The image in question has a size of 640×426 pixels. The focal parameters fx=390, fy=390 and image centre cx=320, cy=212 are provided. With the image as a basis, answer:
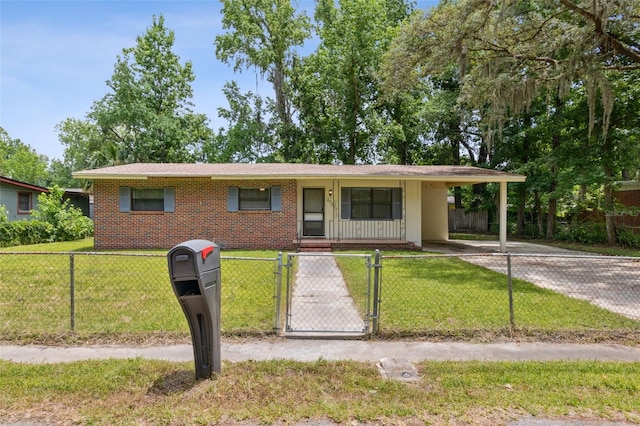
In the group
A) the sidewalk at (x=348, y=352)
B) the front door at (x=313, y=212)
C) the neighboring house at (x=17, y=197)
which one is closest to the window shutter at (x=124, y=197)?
the front door at (x=313, y=212)

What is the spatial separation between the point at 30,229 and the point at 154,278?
1182cm

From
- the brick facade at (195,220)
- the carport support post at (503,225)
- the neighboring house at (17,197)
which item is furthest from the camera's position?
the neighboring house at (17,197)

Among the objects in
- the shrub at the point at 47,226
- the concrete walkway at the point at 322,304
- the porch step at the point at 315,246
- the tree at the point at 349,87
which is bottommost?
the concrete walkway at the point at 322,304

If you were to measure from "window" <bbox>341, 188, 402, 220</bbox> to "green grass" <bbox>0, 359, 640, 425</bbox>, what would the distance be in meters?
10.6

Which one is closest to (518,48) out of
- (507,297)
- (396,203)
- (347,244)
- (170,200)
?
(396,203)

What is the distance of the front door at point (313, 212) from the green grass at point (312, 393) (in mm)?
10677

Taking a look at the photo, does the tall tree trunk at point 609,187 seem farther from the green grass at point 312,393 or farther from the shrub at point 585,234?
Answer: the green grass at point 312,393

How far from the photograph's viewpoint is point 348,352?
4348mm

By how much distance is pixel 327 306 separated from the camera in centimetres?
634

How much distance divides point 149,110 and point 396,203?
62.6 ft

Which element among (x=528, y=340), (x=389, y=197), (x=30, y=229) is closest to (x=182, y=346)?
(x=528, y=340)

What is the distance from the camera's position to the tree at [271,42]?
25.6m

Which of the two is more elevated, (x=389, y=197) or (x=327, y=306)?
(x=389, y=197)

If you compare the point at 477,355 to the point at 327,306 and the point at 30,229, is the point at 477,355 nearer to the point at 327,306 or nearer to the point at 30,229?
the point at 327,306
